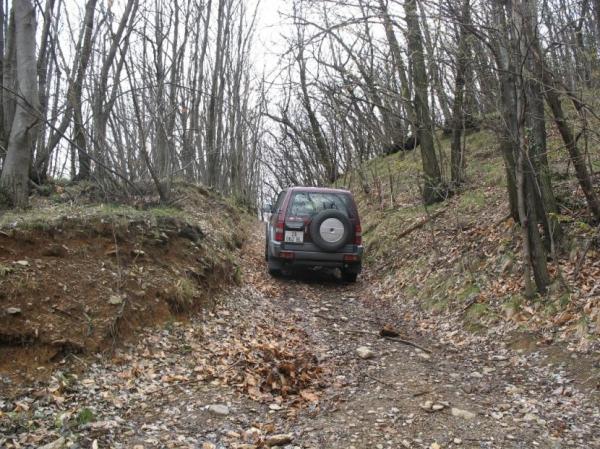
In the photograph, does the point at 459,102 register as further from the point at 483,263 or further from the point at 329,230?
the point at 483,263

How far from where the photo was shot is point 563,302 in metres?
5.55

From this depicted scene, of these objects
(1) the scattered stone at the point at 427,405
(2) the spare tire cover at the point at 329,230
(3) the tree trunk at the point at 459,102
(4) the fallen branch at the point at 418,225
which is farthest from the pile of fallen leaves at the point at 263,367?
(4) the fallen branch at the point at 418,225

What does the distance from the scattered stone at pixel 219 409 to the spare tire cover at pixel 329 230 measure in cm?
507

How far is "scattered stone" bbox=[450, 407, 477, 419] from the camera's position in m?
3.96

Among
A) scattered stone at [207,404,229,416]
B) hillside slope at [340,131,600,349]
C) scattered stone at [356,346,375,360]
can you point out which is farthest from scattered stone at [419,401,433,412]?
hillside slope at [340,131,600,349]

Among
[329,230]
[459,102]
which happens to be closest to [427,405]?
[329,230]

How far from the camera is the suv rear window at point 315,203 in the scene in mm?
9297

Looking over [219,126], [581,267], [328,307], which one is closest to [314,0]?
[328,307]

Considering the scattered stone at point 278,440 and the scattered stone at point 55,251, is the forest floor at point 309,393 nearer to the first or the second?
the scattered stone at point 278,440

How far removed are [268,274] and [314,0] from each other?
5.28 m

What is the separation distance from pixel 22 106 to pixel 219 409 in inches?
218

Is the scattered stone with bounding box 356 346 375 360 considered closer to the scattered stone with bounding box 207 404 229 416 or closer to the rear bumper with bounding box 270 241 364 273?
the scattered stone with bounding box 207 404 229 416

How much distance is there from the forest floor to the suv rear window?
3.27m

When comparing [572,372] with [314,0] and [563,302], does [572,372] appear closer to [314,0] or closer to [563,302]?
[563,302]
